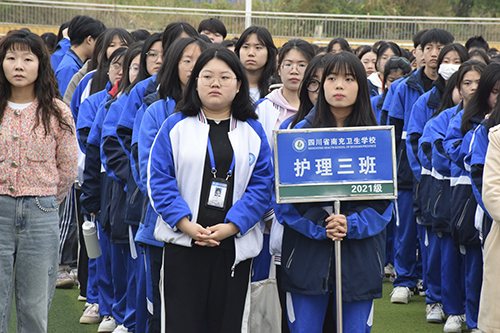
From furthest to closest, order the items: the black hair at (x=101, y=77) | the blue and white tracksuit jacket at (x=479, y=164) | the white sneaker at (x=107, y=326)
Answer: the black hair at (x=101, y=77), the white sneaker at (x=107, y=326), the blue and white tracksuit jacket at (x=479, y=164)

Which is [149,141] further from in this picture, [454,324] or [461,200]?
[454,324]

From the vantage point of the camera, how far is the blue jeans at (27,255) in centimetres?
371

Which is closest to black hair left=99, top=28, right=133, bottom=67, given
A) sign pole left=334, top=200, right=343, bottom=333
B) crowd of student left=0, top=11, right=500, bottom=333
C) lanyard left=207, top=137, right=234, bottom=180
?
crowd of student left=0, top=11, right=500, bottom=333

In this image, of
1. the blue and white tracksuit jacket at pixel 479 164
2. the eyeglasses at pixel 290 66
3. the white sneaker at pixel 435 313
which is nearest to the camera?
the blue and white tracksuit jacket at pixel 479 164

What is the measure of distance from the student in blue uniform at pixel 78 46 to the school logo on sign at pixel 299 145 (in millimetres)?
3920

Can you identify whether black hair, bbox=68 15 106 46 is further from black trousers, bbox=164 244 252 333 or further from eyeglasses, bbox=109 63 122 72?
black trousers, bbox=164 244 252 333

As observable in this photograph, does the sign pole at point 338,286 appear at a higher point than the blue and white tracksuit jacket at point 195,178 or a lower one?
lower

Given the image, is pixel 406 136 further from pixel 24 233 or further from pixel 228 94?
pixel 24 233

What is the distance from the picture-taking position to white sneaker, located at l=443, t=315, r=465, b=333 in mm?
5395

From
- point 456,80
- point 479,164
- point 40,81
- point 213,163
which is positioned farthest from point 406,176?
point 40,81

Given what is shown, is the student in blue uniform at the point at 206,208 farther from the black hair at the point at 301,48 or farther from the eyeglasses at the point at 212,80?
the black hair at the point at 301,48

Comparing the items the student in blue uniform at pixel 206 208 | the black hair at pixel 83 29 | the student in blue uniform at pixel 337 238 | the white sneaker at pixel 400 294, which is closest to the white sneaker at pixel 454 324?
the white sneaker at pixel 400 294

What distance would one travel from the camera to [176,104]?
13.2 feet

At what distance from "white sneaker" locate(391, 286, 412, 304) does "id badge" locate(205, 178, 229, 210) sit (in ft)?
10.8
